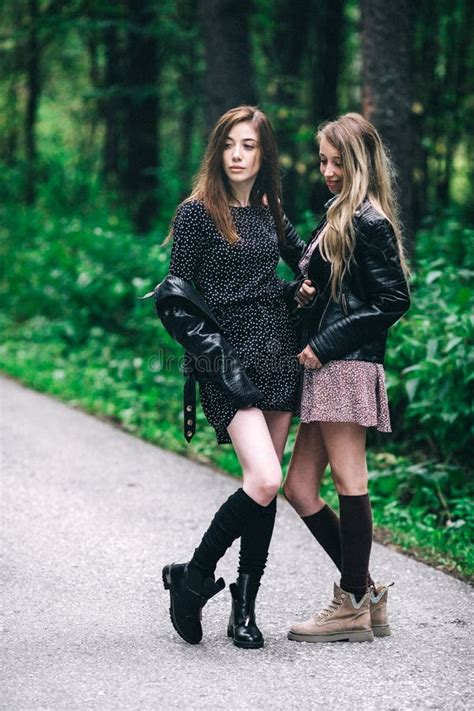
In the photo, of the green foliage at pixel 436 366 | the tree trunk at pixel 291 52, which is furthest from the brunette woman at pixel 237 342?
the tree trunk at pixel 291 52

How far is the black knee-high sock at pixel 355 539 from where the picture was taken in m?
3.98

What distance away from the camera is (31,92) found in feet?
62.1

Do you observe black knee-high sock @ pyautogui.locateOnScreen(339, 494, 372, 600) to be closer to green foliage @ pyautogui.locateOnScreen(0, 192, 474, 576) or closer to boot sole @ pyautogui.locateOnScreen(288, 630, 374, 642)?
boot sole @ pyautogui.locateOnScreen(288, 630, 374, 642)

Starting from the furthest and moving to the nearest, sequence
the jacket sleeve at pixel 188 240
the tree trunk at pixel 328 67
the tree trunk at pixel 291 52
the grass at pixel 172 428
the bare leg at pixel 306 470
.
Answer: the tree trunk at pixel 291 52
the tree trunk at pixel 328 67
the grass at pixel 172 428
the bare leg at pixel 306 470
the jacket sleeve at pixel 188 240

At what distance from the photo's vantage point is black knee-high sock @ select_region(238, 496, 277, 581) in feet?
13.0

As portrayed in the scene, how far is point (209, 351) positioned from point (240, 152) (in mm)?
850

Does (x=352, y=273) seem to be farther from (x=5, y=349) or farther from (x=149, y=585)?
(x=5, y=349)

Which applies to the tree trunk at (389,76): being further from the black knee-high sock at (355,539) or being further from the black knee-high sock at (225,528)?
the black knee-high sock at (225,528)

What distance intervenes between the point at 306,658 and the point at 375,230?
1749mm

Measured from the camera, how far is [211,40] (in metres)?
10.6

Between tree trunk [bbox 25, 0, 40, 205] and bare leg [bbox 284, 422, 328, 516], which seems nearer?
bare leg [bbox 284, 422, 328, 516]

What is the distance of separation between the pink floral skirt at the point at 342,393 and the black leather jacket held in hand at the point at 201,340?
222 mm

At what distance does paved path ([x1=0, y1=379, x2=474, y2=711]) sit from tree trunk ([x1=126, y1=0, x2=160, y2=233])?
9.35 m

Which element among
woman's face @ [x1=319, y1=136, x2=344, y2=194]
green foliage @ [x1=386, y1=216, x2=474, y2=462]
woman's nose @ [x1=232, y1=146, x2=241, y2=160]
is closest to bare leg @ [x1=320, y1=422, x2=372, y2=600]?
woman's face @ [x1=319, y1=136, x2=344, y2=194]
